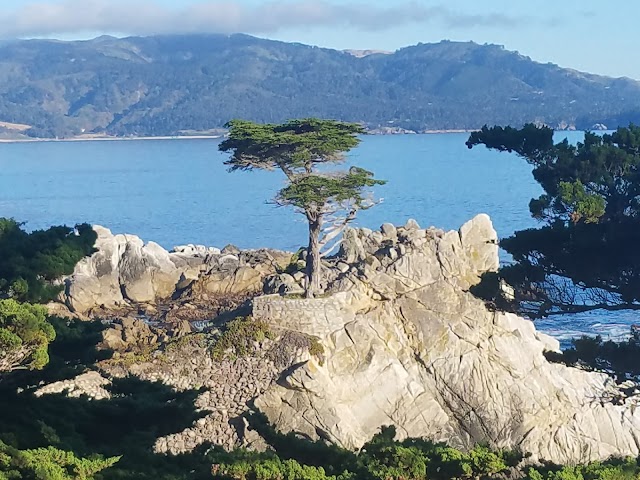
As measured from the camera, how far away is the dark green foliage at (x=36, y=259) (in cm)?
1080

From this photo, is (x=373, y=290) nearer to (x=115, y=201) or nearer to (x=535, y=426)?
(x=535, y=426)

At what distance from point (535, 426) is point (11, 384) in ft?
30.8

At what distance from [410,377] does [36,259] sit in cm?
699

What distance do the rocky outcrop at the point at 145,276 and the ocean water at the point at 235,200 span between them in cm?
210

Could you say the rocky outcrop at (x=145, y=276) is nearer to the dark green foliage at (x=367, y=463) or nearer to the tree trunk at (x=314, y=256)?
the tree trunk at (x=314, y=256)

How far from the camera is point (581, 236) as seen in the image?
9367 mm

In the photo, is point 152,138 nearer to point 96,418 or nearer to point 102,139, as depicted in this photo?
point 102,139

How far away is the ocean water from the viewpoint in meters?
A: 41.2

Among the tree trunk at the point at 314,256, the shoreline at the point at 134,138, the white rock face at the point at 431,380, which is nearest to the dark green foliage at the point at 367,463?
the white rock face at the point at 431,380

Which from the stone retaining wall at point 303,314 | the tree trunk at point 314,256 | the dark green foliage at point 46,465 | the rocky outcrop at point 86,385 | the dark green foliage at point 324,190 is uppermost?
the dark green foliage at point 324,190

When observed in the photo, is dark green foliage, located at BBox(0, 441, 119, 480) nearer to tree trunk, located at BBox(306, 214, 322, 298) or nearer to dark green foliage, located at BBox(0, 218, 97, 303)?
dark green foliage, located at BBox(0, 218, 97, 303)

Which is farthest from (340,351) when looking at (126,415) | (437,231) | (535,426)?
(126,415)

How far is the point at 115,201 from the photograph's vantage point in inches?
2335

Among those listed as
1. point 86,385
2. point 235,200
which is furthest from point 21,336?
point 235,200
